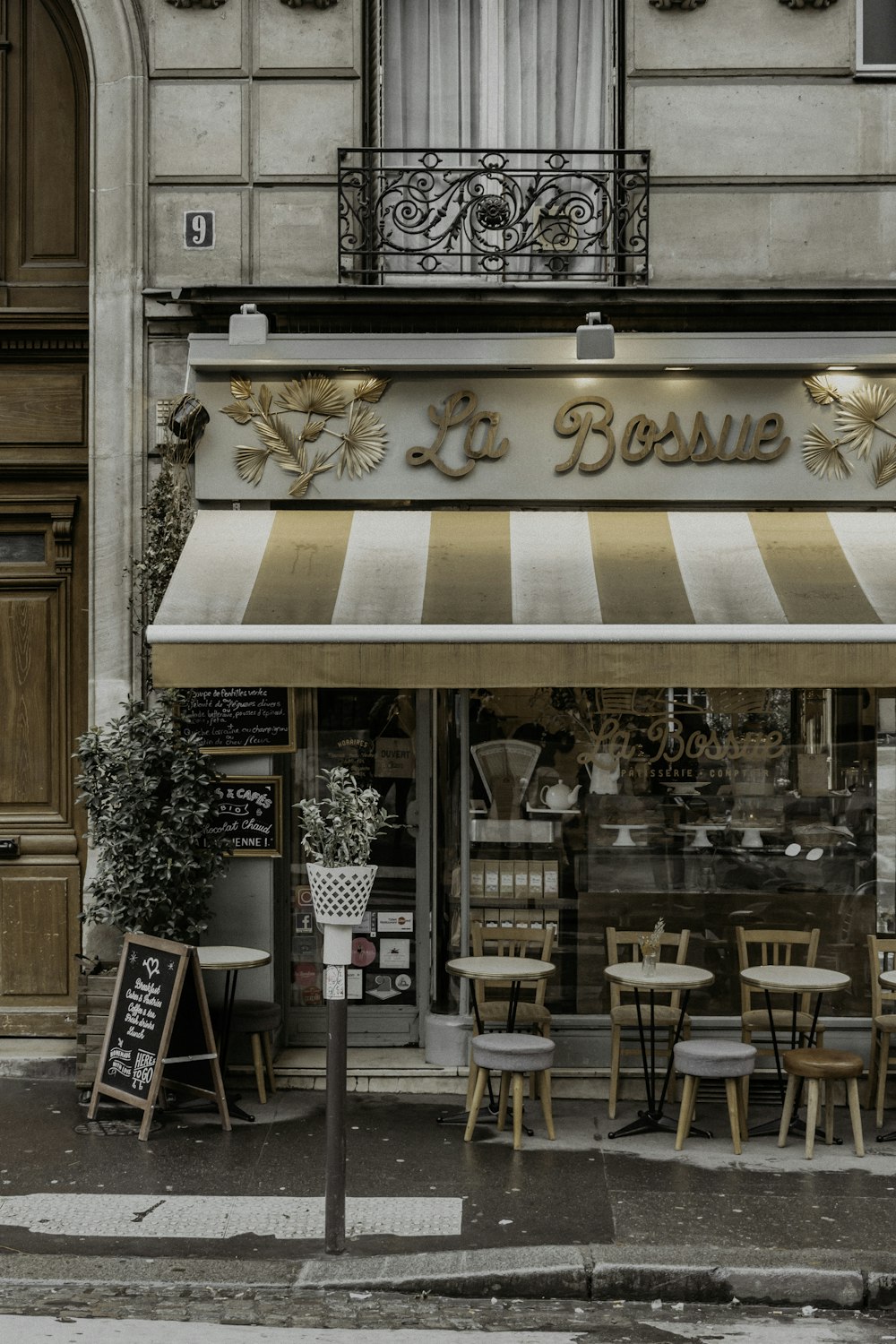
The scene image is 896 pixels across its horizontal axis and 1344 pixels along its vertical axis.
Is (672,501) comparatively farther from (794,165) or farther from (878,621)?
(794,165)

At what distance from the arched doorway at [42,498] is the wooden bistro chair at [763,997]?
169 inches

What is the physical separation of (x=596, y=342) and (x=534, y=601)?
168cm

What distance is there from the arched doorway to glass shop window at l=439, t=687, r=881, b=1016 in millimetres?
2606

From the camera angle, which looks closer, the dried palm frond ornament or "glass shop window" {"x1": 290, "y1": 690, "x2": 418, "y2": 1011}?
the dried palm frond ornament

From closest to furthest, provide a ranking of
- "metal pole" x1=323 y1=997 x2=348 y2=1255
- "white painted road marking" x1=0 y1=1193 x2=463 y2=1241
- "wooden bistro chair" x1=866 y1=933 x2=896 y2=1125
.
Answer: "metal pole" x1=323 y1=997 x2=348 y2=1255
"white painted road marking" x1=0 y1=1193 x2=463 y2=1241
"wooden bistro chair" x1=866 y1=933 x2=896 y2=1125

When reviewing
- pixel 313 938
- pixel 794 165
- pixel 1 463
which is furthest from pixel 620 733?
pixel 1 463

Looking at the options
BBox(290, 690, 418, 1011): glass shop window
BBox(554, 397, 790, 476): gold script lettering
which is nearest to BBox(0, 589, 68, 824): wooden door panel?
BBox(290, 690, 418, 1011): glass shop window

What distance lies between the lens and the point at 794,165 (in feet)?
29.6

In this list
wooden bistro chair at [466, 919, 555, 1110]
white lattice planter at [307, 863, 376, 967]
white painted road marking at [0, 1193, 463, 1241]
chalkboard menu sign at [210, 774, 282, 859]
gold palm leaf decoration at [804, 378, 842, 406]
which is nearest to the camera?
white lattice planter at [307, 863, 376, 967]

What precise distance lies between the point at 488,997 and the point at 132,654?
10.3ft

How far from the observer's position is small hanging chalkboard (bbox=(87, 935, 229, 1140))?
7.75 m

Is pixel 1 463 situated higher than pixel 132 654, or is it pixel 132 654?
pixel 1 463

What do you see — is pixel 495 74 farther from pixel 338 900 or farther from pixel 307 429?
pixel 338 900

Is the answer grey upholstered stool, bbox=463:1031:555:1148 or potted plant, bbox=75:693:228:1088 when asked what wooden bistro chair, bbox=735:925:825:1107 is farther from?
potted plant, bbox=75:693:228:1088
